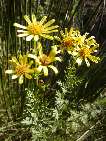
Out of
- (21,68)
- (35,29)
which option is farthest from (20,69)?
(35,29)

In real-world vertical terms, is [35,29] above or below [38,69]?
above

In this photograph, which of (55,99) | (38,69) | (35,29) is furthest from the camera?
(55,99)

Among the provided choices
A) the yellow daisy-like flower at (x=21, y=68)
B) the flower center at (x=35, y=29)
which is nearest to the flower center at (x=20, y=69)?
the yellow daisy-like flower at (x=21, y=68)

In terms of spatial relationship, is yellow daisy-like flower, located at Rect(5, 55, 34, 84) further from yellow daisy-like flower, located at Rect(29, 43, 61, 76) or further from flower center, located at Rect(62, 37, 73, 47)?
flower center, located at Rect(62, 37, 73, 47)

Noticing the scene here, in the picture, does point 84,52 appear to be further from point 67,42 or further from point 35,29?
point 35,29

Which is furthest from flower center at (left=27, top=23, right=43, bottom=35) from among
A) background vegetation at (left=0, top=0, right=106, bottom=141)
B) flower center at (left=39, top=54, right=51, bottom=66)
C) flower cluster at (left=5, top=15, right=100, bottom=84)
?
background vegetation at (left=0, top=0, right=106, bottom=141)

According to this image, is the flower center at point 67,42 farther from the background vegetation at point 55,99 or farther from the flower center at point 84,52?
the background vegetation at point 55,99

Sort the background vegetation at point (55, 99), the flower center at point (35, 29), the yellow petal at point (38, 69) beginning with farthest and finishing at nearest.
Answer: the background vegetation at point (55, 99) → the flower center at point (35, 29) → the yellow petal at point (38, 69)

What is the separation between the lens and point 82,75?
1776mm

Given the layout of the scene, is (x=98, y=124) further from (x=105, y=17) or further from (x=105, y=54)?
(x=105, y=17)

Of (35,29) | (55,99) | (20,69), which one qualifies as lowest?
(55,99)

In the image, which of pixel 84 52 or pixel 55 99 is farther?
pixel 55 99

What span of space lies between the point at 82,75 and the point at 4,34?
1.50ft

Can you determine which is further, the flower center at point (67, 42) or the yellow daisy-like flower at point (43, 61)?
the flower center at point (67, 42)
